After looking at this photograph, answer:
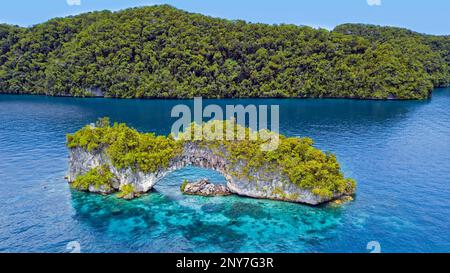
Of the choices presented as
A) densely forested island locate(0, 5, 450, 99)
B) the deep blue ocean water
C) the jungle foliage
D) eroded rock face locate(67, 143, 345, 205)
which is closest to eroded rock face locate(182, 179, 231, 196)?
eroded rock face locate(67, 143, 345, 205)

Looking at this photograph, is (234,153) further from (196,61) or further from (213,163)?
(196,61)

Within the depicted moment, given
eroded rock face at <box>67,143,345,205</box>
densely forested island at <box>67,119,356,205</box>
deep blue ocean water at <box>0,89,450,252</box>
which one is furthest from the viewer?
eroded rock face at <box>67,143,345,205</box>

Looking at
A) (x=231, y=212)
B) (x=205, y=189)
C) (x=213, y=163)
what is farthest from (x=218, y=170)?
(x=231, y=212)

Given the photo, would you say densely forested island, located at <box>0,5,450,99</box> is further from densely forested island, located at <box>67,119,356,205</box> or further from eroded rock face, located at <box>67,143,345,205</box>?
densely forested island, located at <box>67,119,356,205</box>

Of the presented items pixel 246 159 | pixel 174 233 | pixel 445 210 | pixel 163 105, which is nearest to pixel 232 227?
pixel 174 233

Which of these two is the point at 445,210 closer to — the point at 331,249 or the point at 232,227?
the point at 331,249

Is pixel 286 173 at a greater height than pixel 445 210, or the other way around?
pixel 286 173
